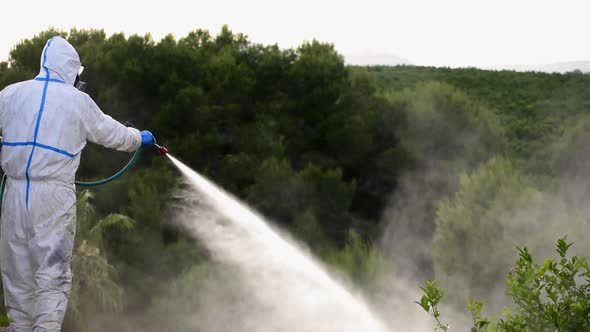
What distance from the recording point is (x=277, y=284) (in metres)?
20.9

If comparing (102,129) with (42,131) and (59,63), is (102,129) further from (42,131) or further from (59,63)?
(59,63)

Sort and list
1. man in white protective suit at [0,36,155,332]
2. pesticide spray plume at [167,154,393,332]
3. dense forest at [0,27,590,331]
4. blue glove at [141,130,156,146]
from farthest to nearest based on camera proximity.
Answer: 1. dense forest at [0,27,590,331]
2. pesticide spray plume at [167,154,393,332]
3. blue glove at [141,130,156,146]
4. man in white protective suit at [0,36,155,332]

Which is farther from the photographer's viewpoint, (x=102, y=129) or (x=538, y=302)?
(x=102, y=129)

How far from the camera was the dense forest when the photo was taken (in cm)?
2161

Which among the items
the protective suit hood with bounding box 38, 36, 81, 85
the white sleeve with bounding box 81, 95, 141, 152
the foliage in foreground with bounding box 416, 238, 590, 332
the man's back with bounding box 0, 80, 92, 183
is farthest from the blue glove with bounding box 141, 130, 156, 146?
the foliage in foreground with bounding box 416, 238, 590, 332

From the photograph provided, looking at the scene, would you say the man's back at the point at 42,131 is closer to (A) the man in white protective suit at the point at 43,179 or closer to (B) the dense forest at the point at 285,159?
(A) the man in white protective suit at the point at 43,179

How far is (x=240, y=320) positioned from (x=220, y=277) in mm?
1424

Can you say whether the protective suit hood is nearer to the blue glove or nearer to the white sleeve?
the white sleeve

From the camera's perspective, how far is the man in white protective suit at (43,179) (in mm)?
4480

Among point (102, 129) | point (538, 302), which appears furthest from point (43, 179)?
point (538, 302)

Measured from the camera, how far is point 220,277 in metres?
21.6

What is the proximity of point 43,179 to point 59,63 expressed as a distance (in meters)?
0.64

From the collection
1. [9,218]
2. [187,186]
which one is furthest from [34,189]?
[187,186]

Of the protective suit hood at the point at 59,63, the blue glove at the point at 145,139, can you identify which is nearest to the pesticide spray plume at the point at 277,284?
the blue glove at the point at 145,139
